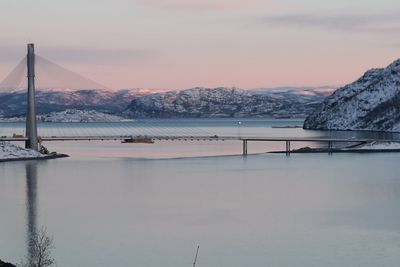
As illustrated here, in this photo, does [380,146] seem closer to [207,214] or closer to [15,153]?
[15,153]

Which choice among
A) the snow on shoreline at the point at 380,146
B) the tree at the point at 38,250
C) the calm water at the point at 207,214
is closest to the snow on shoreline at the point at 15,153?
the calm water at the point at 207,214

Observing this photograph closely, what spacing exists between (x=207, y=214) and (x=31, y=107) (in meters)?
57.0

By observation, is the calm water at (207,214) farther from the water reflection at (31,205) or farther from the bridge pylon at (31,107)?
the bridge pylon at (31,107)

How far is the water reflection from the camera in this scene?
3873 cm

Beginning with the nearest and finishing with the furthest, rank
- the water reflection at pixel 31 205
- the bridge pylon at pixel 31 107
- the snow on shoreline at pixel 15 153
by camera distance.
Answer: the water reflection at pixel 31 205 < the snow on shoreline at pixel 15 153 < the bridge pylon at pixel 31 107

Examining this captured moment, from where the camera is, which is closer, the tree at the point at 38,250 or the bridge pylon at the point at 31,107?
the tree at the point at 38,250

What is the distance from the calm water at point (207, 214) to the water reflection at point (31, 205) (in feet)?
0.29

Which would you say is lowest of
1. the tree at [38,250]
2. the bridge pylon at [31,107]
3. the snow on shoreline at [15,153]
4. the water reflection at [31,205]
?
the water reflection at [31,205]

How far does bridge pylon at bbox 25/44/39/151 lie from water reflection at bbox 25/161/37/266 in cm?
1181

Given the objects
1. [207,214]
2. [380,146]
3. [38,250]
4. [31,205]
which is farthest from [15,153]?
[38,250]

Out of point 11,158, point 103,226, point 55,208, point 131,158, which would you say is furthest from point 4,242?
point 131,158

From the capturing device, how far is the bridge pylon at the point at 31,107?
10200 centimetres

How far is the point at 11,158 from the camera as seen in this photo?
99.6 m

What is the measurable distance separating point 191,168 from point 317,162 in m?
18.7
